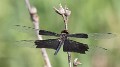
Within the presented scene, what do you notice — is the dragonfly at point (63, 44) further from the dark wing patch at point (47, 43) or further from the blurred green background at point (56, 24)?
the blurred green background at point (56, 24)

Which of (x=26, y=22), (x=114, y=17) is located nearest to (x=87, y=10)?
(x=114, y=17)

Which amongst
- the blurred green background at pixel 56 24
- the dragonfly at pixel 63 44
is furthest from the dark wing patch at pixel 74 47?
the blurred green background at pixel 56 24

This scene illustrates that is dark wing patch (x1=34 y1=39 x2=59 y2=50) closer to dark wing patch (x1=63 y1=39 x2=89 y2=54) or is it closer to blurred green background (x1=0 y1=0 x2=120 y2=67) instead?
dark wing patch (x1=63 y1=39 x2=89 y2=54)

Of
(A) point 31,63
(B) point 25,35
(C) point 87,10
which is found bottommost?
(A) point 31,63

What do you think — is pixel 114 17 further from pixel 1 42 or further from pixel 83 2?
pixel 1 42

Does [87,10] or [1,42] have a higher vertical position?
[87,10]

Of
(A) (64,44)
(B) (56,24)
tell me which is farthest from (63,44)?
(B) (56,24)

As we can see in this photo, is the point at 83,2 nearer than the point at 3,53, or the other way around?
the point at 3,53

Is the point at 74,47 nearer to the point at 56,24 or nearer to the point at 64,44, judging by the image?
the point at 64,44
